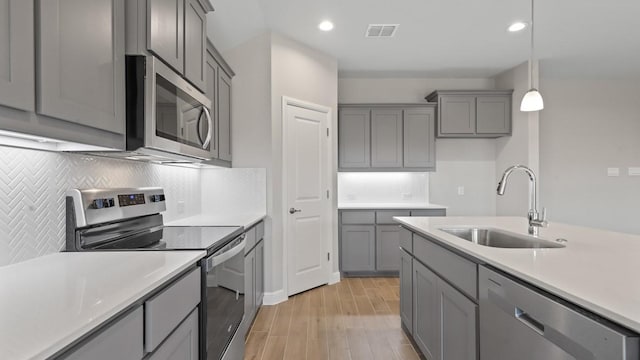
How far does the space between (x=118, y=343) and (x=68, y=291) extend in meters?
0.23

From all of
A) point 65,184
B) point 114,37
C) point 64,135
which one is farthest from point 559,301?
point 65,184

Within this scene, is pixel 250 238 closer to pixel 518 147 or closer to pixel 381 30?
pixel 381 30

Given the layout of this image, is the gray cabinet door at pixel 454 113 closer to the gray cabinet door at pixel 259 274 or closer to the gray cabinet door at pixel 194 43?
the gray cabinet door at pixel 259 274

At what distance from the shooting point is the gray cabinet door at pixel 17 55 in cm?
79

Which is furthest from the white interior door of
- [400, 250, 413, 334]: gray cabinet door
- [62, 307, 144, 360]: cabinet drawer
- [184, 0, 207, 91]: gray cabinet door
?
[62, 307, 144, 360]: cabinet drawer

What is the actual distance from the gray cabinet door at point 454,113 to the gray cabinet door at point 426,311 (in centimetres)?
284

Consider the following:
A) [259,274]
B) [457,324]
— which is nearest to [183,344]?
[457,324]

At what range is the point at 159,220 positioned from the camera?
2121 millimetres

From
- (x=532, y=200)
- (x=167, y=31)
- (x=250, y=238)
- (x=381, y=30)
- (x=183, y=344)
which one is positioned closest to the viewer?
(x=183, y=344)

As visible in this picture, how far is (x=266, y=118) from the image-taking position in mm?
3375

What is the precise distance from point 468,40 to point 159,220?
12.0 ft

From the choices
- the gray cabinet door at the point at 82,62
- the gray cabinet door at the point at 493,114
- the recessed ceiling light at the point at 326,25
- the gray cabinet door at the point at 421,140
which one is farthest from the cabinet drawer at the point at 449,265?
the gray cabinet door at the point at 493,114

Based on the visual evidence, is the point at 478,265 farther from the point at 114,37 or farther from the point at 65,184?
the point at 65,184

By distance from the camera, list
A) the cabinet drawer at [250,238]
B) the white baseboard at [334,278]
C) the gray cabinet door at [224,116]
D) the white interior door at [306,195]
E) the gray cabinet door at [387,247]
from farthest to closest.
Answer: the gray cabinet door at [387,247] < the white baseboard at [334,278] < the white interior door at [306,195] < the gray cabinet door at [224,116] < the cabinet drawer at [250,238]
